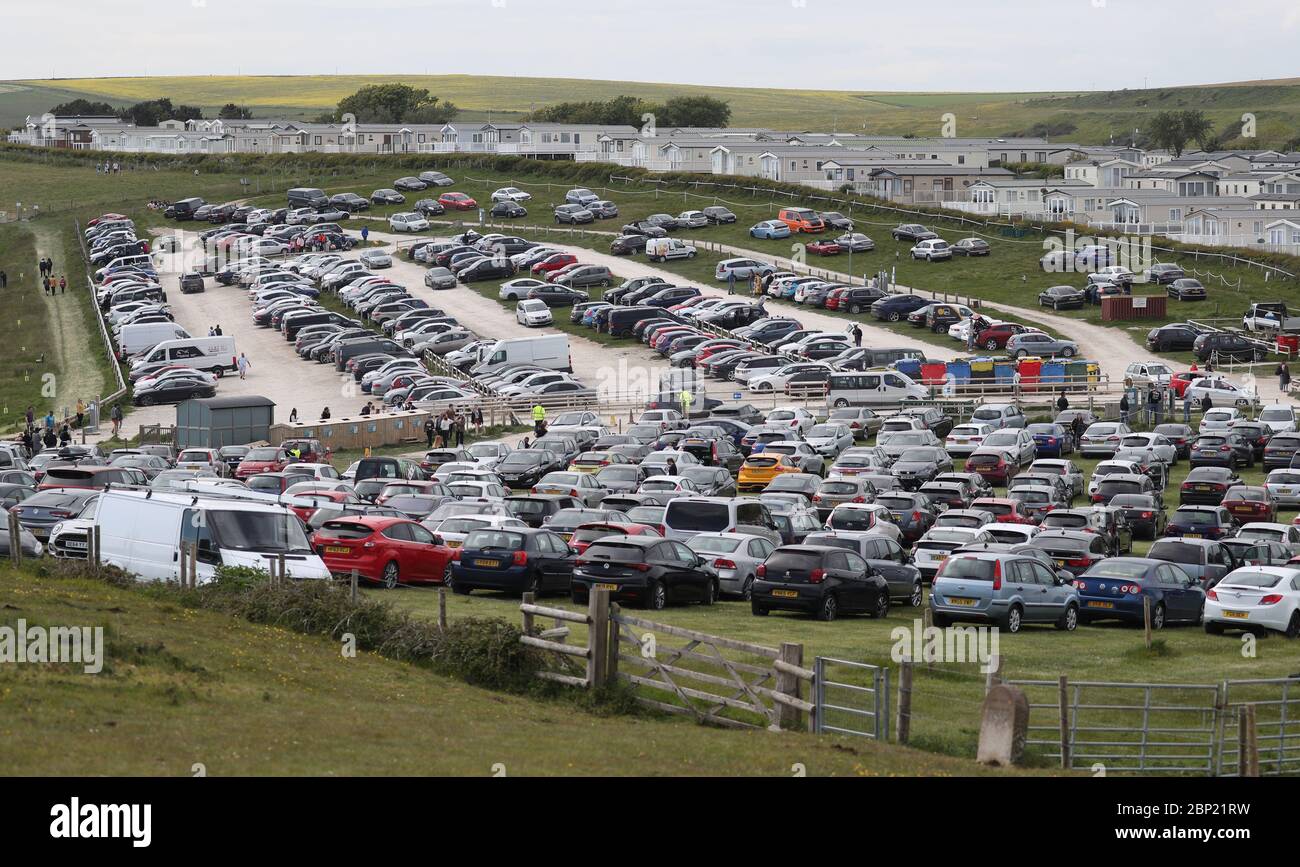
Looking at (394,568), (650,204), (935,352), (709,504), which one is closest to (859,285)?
(935,352)

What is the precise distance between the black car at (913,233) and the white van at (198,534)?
253 ft

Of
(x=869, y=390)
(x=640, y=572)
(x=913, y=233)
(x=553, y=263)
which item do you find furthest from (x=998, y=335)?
(x=640, y=572)

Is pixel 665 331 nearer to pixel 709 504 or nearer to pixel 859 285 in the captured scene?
pixel 859 285

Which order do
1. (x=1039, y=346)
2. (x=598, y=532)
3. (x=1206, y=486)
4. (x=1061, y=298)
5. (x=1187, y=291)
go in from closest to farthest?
(x=598, y=532) < (x=1206, y=486) < (x=1039, y=346) < (x=1187, y=291) < (x=1061, y=298)

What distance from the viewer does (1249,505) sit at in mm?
40312

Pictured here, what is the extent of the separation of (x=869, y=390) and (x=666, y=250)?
37969mm

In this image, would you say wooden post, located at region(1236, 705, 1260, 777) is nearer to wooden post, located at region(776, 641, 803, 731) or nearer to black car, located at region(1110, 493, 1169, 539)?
wooden post, located at region(776, 641, 803, 731)

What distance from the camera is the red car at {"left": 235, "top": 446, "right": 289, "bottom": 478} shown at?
4428 centimetres

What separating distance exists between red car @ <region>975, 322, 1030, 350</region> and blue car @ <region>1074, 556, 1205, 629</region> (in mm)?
45395

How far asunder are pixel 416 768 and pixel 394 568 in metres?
15.0

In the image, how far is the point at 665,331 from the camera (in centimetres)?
7506

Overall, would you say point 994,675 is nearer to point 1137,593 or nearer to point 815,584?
point 815,584

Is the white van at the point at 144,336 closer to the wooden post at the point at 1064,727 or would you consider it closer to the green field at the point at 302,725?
the green field at the point at 302,725

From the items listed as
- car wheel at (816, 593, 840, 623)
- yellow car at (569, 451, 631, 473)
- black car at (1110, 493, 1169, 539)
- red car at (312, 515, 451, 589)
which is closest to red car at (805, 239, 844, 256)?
yellow car at (569, 451, 631, 473)
